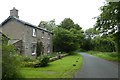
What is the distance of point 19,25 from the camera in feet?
115

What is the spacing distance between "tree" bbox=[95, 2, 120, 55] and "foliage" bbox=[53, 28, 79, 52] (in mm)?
18429

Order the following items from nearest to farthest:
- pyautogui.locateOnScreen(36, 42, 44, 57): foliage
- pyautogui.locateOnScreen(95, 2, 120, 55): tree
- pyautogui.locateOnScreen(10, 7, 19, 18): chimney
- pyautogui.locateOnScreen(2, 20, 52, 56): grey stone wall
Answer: pyautogui.locateOnScreen(95, 2, 120, 55): tree
pyautogui.locateOnScreen(2, 20, 52, 56): grey stone wall
pyautogui.locateOnScreen(10, 7, 19, 18): chimney
pyautogui.locateOnScreen(36, 42, 44, 57): foliage

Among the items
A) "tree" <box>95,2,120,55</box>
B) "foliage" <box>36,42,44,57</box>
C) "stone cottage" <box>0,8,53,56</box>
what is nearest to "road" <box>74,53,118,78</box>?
"tree" <box>95,2,120,55</box>

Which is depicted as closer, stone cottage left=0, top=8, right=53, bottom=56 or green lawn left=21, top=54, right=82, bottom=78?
green lawn left=21, top=54, right=82, bottom=78

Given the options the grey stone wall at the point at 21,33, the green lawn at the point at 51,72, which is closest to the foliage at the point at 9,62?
the green lawn at the point at 51,72

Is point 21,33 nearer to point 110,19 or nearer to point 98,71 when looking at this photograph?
point 110,19

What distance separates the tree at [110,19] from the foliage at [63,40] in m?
18.4


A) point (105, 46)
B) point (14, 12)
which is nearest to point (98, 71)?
point (14, 12)

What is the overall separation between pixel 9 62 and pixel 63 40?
45424 millimetres

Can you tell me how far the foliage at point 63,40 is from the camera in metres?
57.8

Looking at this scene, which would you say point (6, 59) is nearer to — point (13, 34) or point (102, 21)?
point (13, 34)

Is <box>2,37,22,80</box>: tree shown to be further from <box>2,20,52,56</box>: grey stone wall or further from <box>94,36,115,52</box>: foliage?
<box>94,36,115,52</box>: foliage

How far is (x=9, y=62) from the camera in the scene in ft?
41.7

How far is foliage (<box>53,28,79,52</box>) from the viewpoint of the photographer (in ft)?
190
